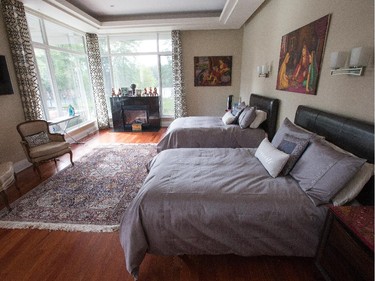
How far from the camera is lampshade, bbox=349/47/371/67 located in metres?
1.42

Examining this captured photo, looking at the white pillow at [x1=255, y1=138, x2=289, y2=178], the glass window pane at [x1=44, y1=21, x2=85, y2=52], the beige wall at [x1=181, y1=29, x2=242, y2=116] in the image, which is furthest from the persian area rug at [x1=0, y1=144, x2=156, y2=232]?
the beige wall at [x1=181, y1=29, x2=242, y2=116]

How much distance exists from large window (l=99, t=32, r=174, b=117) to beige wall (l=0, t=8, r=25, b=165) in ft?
9.32

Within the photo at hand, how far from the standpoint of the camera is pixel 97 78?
5.56 m

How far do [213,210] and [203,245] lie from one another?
31 cm

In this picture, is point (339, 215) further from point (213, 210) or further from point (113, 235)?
point (113, 235)

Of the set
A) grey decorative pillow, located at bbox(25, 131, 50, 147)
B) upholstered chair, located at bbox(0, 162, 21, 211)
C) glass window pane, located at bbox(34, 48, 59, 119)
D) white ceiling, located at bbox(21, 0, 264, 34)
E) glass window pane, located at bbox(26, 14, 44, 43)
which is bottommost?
upholstered chair, located at bbox(0, 162, 21, 211)

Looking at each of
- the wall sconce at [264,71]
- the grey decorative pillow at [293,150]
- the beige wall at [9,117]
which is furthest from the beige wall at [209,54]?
the grey decorative pillow at [293,150]

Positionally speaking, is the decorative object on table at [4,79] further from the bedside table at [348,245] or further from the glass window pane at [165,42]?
the bedside table at [348,245]

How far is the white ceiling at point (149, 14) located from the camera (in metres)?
3.95

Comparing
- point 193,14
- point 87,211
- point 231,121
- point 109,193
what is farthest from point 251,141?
point 193,14

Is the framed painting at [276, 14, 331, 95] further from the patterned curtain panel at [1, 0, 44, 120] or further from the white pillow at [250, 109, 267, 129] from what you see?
the patterned curtain panel at [1, 0, 44, 120]

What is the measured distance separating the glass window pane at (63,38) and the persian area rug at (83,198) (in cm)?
278

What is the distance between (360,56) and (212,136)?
7.04ft

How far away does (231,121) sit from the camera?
367 cm
